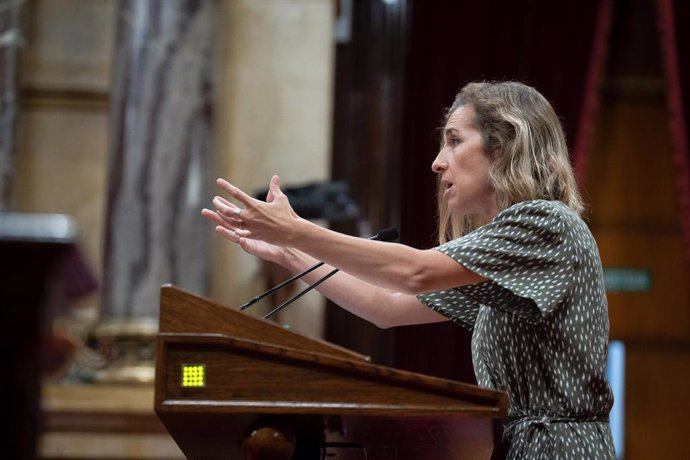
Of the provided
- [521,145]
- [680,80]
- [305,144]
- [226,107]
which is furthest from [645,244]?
[521,145]

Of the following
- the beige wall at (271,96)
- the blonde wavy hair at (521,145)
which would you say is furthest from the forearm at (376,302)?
the beige wall at (271,96)

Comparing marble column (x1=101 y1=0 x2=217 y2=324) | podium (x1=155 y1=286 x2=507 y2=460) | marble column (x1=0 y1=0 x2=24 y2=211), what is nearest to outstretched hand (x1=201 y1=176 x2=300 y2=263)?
podium (x1=155 y1=286 x2=507 y2=460)

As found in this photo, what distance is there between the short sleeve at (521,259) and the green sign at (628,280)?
4.90m

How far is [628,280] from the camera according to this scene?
6.82m

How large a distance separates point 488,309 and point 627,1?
4.82 meters

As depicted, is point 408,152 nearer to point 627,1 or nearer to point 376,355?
point 376,355

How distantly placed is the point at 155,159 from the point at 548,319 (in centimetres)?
317

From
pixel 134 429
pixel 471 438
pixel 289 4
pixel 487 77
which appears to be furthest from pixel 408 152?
pixel 471 438

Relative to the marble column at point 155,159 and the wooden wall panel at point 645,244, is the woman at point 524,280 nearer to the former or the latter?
the marble column at point 155,159

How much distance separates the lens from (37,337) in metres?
1.04

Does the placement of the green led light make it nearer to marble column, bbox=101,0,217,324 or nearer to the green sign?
marble column, bbox=101,0,217,324

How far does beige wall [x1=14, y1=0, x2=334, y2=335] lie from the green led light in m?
3.37

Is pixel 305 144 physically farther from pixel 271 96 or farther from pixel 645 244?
pixel 645 244

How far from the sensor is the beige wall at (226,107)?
5332mm
